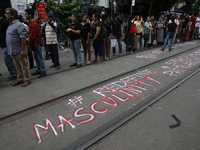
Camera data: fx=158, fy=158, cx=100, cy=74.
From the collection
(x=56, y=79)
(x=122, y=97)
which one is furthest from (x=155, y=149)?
(x=56, y=79)

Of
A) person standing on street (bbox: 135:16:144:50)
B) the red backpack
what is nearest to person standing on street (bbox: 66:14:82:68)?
the red backpack

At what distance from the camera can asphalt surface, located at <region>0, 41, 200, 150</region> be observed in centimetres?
230

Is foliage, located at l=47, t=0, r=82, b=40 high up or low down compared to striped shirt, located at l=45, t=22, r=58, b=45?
up

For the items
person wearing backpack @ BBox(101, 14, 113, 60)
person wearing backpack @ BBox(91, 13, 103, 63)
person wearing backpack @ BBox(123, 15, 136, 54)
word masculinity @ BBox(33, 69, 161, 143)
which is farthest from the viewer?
person wearing backpack @ BBox(123, 15, 136, 54)

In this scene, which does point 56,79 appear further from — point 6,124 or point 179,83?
point 179,83

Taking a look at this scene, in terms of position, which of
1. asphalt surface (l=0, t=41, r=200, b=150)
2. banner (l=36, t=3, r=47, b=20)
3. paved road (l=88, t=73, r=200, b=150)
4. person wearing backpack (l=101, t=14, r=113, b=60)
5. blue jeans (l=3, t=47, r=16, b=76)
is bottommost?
paved road (l=88, t=73, r=200, b=150)

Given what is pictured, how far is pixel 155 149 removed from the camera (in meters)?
2.03

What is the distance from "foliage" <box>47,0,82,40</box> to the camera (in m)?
9.45

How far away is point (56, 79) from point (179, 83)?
338cm

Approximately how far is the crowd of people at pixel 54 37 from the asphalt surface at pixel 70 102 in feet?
1.78

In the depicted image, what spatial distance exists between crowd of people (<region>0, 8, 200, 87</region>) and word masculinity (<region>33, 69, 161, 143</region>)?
1892 mm

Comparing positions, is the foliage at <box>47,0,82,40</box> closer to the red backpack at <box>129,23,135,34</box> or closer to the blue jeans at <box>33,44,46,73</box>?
the red backpack at <box>129,23,135,34</box>

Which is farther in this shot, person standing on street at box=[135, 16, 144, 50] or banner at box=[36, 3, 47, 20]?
banner at box=[36, 3, 47, 20]

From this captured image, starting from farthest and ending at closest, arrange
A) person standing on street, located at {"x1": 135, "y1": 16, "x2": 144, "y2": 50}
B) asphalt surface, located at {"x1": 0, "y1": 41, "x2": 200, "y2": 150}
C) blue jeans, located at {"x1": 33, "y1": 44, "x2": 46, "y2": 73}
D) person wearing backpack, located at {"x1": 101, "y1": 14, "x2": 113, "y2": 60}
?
person standing on street, located at {"x1": 135, "y1": 16, "x2": 144, "y2": 50}
person wearing backpack, located at {"x1": 101, "y1": 14, "x2": 113, "y2": 60}
blue jeans, located at {"x1": 33, "y1": 44, "x2": 46, "y2": 73}
asphalt surface, located at {"x1": 0, "y1": 41, "x2": 200, "y2": 150}
